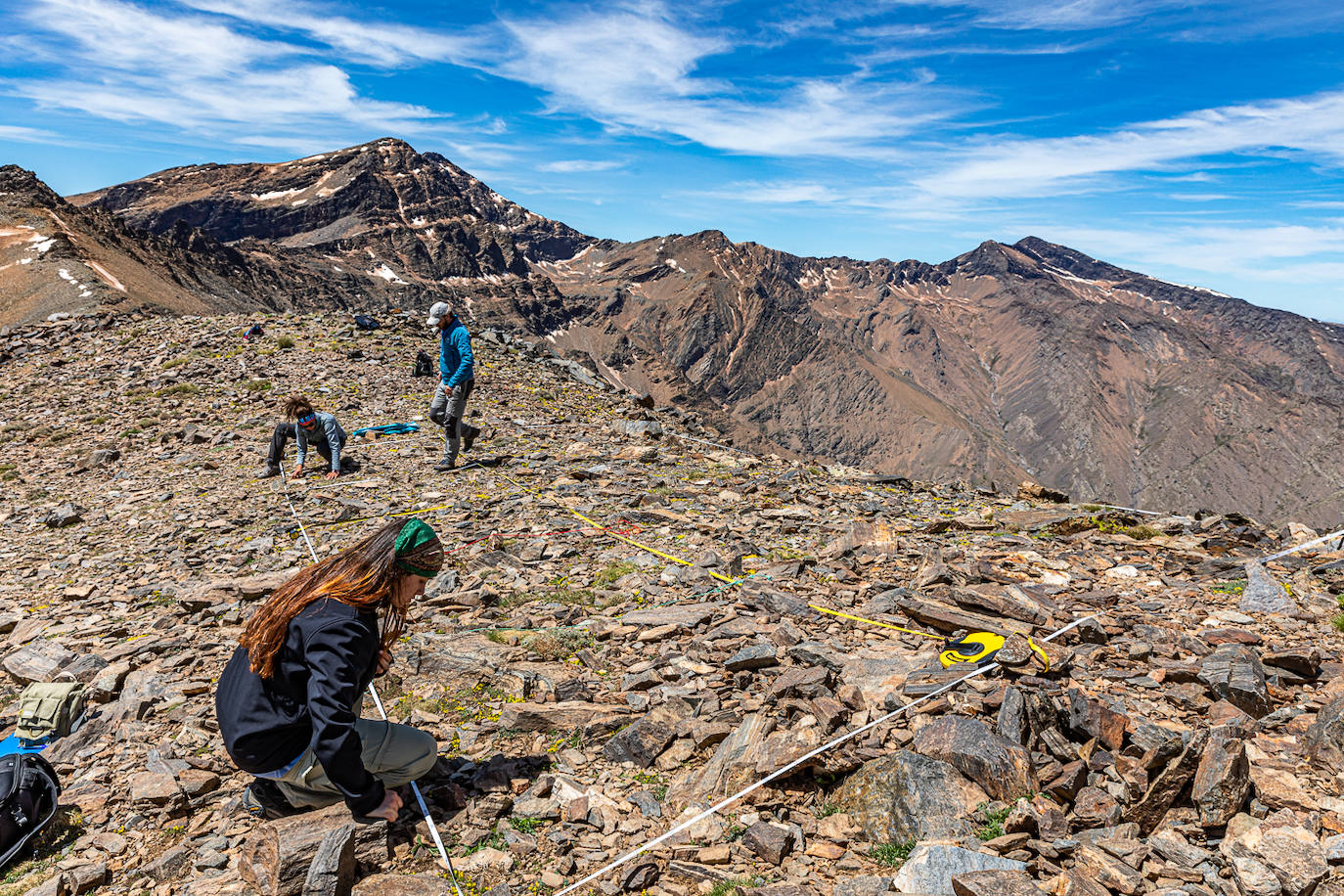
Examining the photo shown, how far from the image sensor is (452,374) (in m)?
15.0

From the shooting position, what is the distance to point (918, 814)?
15.1 ft

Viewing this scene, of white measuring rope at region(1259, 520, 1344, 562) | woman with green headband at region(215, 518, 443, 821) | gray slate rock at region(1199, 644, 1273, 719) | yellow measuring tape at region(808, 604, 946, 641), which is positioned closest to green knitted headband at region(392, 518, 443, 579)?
woman with green headband at region(215, 518, 443, 821)

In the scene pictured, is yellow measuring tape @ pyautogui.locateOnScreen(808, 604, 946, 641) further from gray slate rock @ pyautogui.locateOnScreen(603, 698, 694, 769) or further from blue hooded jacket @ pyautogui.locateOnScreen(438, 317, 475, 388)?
blue hooded jacket @ pyautogui.locateOnScreen(438, 317, 475, 388)

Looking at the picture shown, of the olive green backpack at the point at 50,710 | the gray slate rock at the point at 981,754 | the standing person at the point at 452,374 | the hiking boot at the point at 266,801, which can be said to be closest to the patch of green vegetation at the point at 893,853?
the gray slate rock at the point at 981,754

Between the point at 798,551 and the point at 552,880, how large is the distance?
6.84 meters

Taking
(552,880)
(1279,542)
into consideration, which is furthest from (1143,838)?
(1279,542)

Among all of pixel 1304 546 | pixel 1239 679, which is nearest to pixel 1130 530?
pixel 1304 546

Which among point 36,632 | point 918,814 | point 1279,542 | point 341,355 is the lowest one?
point 36,632

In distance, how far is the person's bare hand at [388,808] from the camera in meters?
4.51

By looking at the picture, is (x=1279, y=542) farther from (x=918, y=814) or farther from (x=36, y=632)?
(x=36, y=632)

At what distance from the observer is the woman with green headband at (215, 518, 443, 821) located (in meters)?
4.27

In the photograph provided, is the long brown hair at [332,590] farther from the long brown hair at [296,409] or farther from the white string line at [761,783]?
the long brown hair at [296,409]

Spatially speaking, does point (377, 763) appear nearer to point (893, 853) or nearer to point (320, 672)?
point (320, 672)

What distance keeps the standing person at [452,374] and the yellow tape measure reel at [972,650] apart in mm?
10720
